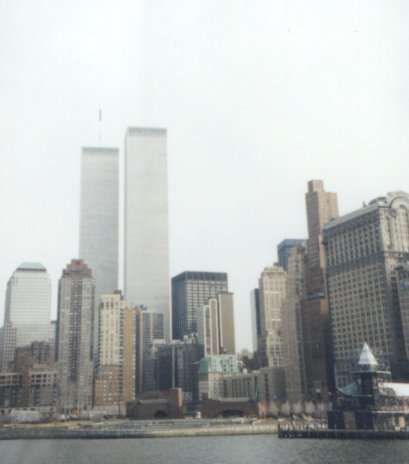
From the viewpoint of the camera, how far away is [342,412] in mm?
165750

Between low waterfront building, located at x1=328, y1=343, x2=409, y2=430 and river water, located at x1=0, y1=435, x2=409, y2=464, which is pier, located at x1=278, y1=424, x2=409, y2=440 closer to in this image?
low waterfront building, located at x1=328, y1=343, x2=409, y2=430

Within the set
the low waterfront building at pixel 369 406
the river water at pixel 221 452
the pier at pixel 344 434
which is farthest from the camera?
the low waterfront building at pixel 369 406

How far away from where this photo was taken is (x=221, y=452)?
14538cm

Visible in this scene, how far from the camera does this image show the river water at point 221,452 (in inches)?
4808

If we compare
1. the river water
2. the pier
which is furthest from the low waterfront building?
the river water

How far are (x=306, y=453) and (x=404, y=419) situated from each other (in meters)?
42.1

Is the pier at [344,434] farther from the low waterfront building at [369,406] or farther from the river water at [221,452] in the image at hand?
the river water at [221,452]

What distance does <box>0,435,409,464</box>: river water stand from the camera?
122 m

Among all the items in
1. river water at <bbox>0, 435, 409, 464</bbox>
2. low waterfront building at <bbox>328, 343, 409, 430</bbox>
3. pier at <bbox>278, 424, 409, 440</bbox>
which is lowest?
river water at <bbox>0, 435, 409, 464</bbox>

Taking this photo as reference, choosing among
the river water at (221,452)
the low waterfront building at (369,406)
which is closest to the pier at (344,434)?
the low waterfront building at (369,406)

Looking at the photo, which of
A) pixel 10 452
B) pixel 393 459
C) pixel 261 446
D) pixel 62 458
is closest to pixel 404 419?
pixel 261 446

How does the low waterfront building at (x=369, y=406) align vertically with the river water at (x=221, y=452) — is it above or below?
above

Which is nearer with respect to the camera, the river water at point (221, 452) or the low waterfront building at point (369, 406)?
the river water at point (221, 452)

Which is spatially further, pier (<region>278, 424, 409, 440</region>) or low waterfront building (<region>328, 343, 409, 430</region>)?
low waterfront building (<region>328, 343, 409, 430</region>)
